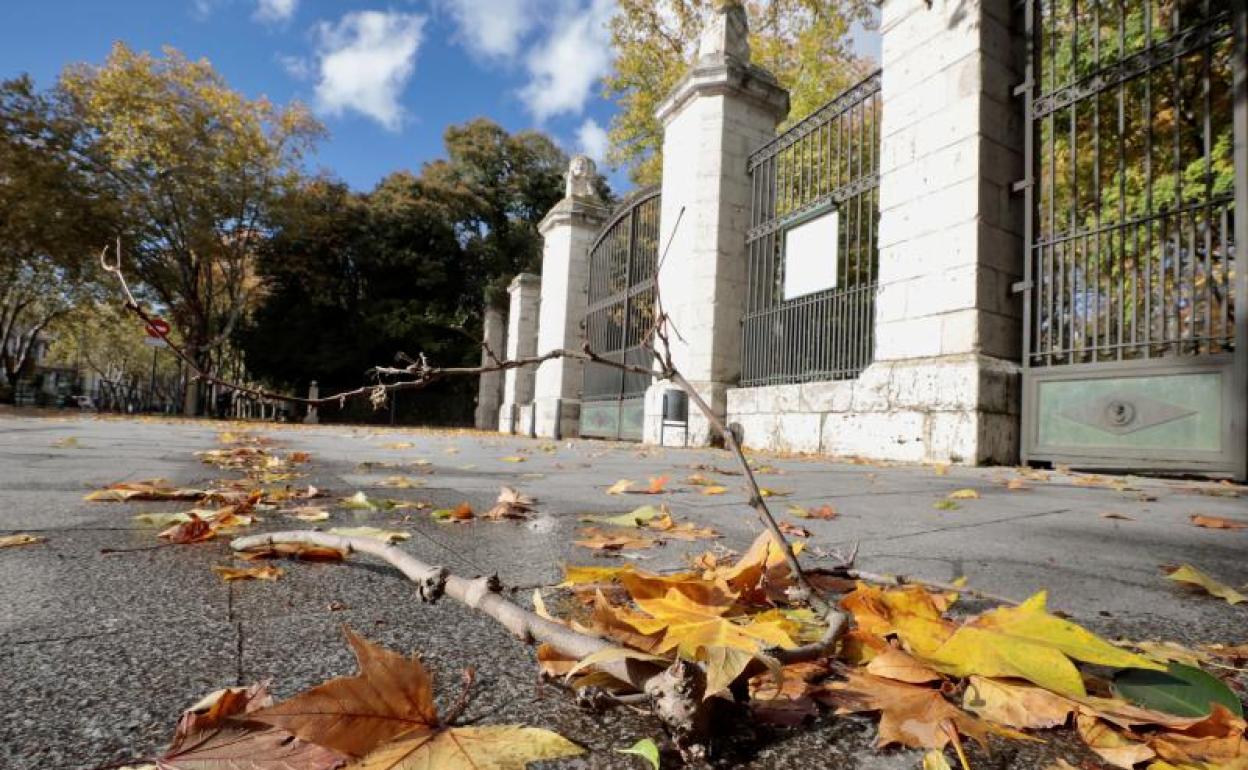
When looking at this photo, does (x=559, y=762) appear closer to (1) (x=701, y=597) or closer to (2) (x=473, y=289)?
(1) (x=701, y=597)

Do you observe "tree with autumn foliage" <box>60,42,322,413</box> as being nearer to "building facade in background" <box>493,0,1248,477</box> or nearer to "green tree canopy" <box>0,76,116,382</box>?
"green tree canopy" <box>0,76,116,382</box>

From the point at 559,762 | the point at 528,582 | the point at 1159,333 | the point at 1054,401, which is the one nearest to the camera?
the point at 559,762

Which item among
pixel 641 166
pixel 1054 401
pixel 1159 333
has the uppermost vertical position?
pixel 641 166

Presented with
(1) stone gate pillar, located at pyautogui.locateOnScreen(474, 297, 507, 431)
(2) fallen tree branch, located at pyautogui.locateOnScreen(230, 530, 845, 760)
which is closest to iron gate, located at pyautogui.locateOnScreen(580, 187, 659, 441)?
(1) stone gate pillar, located at pyautogui.locateOnScreen(474, 297, 507, 431)

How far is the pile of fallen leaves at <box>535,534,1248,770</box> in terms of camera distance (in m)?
0.65

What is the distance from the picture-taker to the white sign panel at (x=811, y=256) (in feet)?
21.4

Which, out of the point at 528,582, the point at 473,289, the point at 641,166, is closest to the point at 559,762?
the point at 528,582

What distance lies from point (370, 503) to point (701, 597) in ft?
4.89

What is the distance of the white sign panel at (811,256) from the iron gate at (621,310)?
87.9 inches

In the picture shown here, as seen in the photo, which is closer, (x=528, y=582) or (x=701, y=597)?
(x=701, y=597)

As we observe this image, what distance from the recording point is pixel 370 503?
210 cm

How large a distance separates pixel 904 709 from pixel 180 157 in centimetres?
2236

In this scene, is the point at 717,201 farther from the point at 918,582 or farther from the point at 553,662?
the point at 553,662

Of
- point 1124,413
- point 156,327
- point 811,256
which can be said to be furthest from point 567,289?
point 156,327
